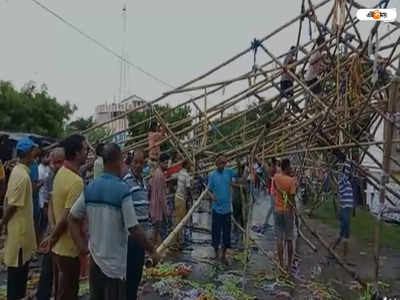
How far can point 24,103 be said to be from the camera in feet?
112

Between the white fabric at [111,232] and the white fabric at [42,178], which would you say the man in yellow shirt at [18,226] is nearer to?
the white fabric at [111,232]

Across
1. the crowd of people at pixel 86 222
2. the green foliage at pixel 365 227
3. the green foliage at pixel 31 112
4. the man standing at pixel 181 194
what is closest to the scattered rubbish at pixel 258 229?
the green foliage at pixel 365 227

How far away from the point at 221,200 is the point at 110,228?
6.15 m

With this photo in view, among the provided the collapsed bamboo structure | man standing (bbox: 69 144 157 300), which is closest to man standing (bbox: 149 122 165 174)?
the collapsed bamboo structure

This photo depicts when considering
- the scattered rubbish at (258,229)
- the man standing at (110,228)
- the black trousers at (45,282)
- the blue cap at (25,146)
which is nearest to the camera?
the man standing at (110,228)

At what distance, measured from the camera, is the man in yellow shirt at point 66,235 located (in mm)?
5766

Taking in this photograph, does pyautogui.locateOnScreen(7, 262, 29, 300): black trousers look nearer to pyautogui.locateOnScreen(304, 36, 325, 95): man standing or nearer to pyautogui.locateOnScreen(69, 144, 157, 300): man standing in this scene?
pyautogui.locateOnScreen(69, 144, 157, 300): man standing

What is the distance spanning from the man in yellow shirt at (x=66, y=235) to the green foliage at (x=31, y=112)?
92.1 feet

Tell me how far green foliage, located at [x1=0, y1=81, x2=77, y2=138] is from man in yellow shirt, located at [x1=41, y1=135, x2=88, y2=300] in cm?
2807

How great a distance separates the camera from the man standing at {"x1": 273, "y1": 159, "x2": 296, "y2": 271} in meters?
10.3

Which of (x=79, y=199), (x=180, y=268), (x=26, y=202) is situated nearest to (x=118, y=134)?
(x=180, y=268)

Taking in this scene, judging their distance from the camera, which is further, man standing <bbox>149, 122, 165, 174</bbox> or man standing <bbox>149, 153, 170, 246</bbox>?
man standing <bbox>149, 122, 165, 174</bbox>

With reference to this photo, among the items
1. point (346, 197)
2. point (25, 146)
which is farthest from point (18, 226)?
point (346, 197)

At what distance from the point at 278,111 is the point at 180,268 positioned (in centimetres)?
363
